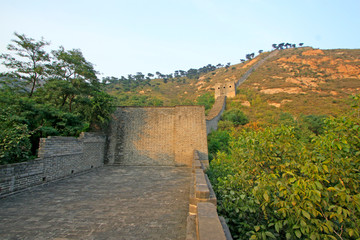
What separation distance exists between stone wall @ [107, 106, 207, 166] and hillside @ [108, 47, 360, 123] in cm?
1628

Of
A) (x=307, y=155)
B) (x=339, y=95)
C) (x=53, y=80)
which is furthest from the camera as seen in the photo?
(x=339, y=95)

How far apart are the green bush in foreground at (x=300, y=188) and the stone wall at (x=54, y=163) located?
6.06m

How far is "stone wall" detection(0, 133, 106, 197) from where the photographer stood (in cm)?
499

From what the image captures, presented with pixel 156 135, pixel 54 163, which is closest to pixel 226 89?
pixel 156 135

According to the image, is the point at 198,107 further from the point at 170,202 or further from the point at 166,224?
the point at 166,224

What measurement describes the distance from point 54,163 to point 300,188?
819cm

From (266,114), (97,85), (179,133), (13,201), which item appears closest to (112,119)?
(97,85)

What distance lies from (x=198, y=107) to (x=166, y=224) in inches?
353

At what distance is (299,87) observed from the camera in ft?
129

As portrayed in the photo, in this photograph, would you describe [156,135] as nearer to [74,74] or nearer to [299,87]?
[74,74]

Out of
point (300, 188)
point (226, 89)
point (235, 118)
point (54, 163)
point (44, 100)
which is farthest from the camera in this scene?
point (226, 89)

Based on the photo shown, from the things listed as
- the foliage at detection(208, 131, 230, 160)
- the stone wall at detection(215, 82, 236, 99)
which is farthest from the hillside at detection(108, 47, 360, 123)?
the foliage at detection(208, 131, 230, 160)

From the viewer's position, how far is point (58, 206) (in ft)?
14.0

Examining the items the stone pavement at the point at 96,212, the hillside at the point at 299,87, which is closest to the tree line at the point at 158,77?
the hillside at the point at 299,87
